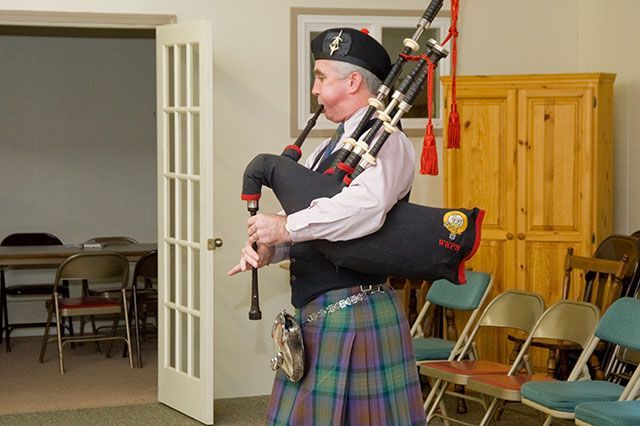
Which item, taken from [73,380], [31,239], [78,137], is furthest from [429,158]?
[78,137]

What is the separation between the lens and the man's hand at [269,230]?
2805 mm

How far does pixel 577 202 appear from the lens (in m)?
6.21

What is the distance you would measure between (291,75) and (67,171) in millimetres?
3441

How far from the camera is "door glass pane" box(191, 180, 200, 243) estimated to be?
235 inches

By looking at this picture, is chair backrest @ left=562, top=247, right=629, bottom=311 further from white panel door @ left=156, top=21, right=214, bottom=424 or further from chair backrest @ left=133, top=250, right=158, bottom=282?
chair backrest @ left=133, top=250, right=158, bottom=282

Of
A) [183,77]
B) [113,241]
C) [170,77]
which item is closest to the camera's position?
[183,77]

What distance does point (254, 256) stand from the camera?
9.50 feet


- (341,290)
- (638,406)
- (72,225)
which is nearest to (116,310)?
(72,225)

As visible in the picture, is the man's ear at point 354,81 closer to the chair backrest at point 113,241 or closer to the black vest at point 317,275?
the black vest at point 317,275

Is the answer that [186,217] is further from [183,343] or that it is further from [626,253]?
[626,253]

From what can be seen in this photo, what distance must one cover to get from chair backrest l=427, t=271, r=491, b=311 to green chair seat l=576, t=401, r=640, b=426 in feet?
4.94

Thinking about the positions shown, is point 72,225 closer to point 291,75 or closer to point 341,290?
point 291,75

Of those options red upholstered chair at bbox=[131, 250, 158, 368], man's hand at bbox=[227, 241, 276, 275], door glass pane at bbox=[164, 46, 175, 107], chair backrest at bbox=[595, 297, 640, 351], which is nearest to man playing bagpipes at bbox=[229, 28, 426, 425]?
man's hand at bbox=[227, 241, 276, 275]

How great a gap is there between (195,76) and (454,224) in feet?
11.1
